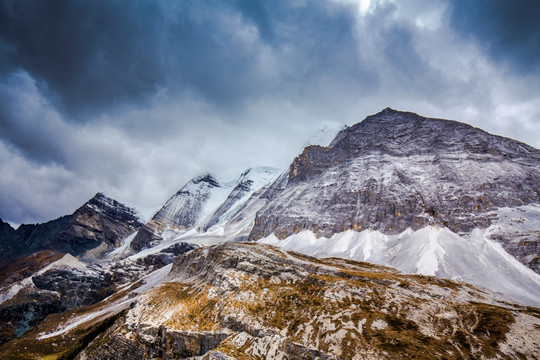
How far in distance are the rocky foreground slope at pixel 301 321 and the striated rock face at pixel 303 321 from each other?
0.39ft

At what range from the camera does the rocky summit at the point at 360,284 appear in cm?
3102

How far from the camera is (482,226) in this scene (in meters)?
124

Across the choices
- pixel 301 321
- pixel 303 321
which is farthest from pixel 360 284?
pixel 301 321

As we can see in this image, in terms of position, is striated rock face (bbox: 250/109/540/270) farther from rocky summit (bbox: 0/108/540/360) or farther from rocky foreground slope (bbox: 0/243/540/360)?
rocky foreground slope (bbox: 0/243/540/360)

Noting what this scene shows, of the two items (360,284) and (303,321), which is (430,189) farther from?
(303,321)

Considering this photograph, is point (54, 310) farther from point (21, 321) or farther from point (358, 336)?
point (358, 336)

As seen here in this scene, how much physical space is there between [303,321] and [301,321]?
0.26m

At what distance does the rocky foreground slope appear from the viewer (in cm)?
2806

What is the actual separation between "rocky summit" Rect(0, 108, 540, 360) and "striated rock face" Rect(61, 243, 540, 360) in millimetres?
226

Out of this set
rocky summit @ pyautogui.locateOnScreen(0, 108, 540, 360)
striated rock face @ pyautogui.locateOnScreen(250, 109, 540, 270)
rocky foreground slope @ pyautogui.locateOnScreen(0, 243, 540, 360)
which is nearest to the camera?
rocky foreground slope @ pyautogui.locateOnScreen(0, 243, 540, 360)

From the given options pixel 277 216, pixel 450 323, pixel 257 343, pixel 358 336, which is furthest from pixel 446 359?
pixel 277 216

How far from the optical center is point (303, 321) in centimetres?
3438

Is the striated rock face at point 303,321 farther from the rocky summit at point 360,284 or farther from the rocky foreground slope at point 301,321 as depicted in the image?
the rocky summit at point 360,284

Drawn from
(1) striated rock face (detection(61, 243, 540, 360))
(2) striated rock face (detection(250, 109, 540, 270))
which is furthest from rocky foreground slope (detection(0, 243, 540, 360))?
(2) striated rock face (detection(250, 109, 540, 270))
